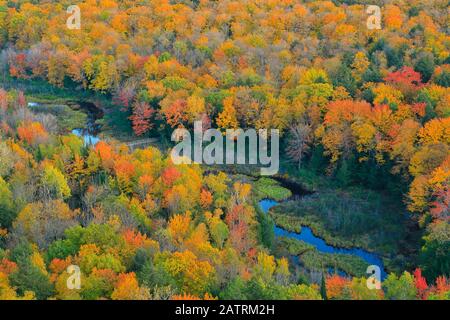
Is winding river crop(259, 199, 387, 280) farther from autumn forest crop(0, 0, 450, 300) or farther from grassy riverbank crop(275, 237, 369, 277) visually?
grassy riverbank crop(275, 237, 369, 277)

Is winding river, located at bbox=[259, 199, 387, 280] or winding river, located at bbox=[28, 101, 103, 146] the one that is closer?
winding river, located at bbox=[259, 199, 387, 280]

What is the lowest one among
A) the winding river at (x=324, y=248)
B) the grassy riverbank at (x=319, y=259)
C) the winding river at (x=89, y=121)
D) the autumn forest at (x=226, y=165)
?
the winding river at (x=324, y=248)

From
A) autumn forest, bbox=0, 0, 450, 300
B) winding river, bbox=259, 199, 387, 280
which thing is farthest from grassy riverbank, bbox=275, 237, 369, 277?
winding river, bbox=259, 199, 387, 280

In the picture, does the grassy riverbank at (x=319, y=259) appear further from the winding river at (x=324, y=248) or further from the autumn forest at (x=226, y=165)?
the winding river at (x=324, y=248)

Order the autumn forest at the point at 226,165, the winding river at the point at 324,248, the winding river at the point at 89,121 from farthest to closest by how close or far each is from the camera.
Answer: the winding river at the point at 89,121, the winding river at the point at 324,248, the autumn forest at the point at 226,165

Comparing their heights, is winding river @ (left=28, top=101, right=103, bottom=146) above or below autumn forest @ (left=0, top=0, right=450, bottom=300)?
below

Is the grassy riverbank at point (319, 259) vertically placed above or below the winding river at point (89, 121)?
below

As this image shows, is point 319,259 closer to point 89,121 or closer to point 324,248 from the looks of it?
point 324,248

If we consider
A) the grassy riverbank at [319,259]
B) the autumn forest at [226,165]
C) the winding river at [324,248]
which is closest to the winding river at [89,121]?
the autumn forest at [226,165]

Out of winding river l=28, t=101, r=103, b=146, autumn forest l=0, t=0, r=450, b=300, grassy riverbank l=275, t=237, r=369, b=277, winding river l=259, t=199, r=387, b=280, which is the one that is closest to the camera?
autumn forest l=0, t=0, r=450, b=300
